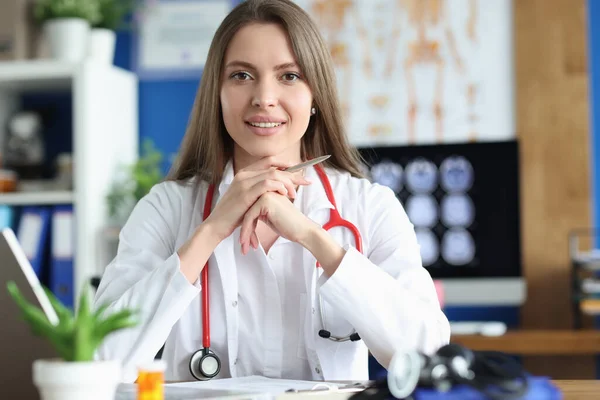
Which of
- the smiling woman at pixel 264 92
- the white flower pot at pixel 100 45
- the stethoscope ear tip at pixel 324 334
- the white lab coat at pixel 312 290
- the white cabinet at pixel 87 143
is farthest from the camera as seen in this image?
the white flower pot at pixel 100 45

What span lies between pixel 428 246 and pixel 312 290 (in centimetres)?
162

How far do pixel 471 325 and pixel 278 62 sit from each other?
1.75 metres

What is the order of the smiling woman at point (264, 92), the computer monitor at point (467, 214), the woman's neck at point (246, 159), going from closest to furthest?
the smiling woman at point (264, 92), the woman's neck at point (246, 159), the computer monitor at point (467, 214)

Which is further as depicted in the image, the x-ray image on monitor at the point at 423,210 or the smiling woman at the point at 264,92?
the x-ray image on monitor at the point at 423,210

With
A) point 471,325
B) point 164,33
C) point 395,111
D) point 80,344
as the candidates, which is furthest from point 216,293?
point 164,33

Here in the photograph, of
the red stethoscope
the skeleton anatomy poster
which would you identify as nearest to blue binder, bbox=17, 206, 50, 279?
the skeleton anatomy poster

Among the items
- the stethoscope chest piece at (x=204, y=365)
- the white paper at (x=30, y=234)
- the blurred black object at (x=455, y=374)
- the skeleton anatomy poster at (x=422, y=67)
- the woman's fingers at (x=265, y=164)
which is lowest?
the stethoscope chest piece at (x=204, y=365)

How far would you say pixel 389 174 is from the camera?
3.06m

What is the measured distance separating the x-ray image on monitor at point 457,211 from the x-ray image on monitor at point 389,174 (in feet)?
0.60

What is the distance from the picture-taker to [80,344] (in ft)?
2.56

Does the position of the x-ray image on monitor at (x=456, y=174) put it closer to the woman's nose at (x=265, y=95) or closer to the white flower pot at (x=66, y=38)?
the white flower pot at (x=66, y=38)

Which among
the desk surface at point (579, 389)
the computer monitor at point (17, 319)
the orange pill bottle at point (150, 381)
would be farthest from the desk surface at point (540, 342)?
the orange pill bottle at point (150, 381)

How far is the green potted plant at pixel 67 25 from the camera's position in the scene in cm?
319

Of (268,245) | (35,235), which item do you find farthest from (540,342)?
(35,235)
